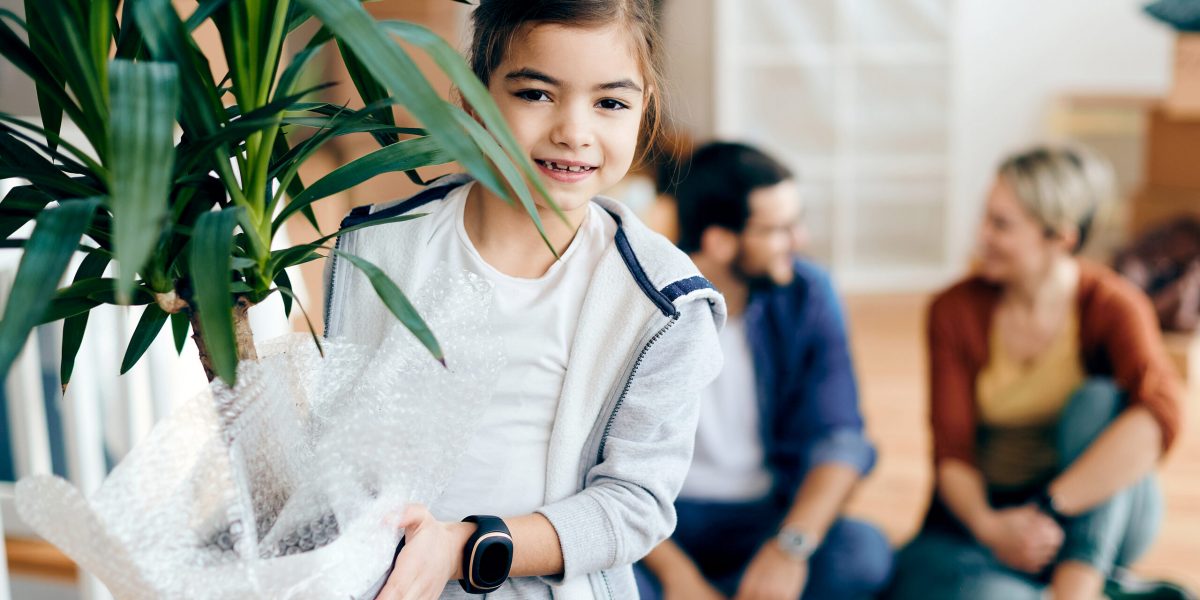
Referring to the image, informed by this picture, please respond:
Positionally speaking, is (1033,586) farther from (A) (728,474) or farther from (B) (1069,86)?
(B) (1069,86)

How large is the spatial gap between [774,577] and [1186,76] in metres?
1.98

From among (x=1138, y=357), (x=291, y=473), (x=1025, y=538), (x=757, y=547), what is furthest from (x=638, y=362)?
(x=1138, y=357)

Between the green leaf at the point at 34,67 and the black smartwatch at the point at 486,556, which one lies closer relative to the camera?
the green leaf at the point at 34,67

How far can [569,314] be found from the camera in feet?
2.80

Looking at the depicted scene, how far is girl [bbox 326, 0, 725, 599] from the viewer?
0.79 m

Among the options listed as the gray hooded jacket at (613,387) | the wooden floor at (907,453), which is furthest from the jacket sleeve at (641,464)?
the wooden floor at (907,453)

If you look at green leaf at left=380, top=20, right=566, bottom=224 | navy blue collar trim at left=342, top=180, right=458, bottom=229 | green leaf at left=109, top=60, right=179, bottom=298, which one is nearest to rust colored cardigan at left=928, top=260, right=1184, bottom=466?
navy blue collar trim at left=342, top=180, right=458, bottom=229

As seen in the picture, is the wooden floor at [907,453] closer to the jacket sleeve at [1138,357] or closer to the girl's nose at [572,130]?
the jacket sleeve at [1138,357]

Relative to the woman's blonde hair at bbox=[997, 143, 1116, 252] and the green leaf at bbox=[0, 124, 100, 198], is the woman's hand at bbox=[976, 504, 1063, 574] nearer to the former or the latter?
the woman's blonde hair at bbox=[997, 143, 1116, 252]

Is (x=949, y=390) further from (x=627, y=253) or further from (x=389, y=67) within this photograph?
(x=389, y=67)

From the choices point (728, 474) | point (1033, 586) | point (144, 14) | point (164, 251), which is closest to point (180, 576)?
point (164, 251)

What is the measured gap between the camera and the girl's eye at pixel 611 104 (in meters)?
0.81

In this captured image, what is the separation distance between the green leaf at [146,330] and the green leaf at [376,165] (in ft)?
0.34

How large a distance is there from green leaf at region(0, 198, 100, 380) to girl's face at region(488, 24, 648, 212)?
1.04 ft
